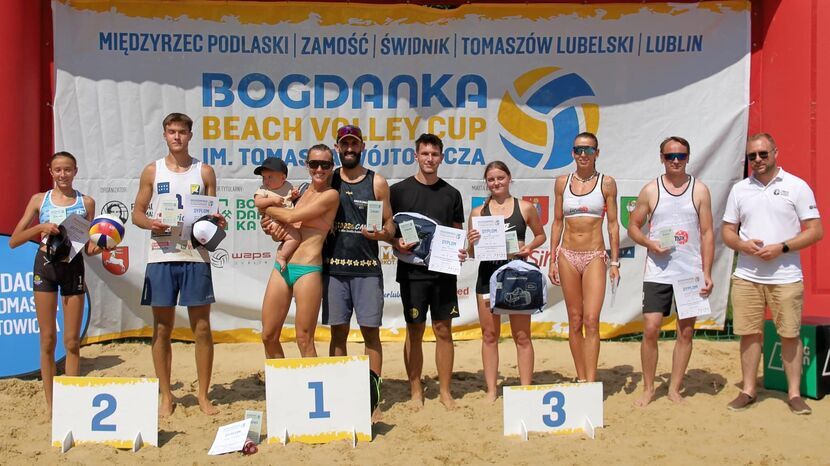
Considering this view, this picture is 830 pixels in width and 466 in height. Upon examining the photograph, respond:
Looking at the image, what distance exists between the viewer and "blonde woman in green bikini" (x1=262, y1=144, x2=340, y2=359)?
5.17 m

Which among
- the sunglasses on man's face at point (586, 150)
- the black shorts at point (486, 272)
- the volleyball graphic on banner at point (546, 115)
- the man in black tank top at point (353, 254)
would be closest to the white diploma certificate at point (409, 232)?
the man in black tank top at point (353, 254)

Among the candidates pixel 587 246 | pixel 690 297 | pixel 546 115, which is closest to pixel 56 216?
pixel 587 246

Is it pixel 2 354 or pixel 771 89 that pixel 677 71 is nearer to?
pixel 771 89

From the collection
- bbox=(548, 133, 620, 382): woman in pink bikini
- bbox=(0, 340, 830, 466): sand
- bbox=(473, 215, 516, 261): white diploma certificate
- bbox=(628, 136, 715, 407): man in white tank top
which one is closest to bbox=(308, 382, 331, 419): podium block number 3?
bbox=(0, 340, 830, 466): sand

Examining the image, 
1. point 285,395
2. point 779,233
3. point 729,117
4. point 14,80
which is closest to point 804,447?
point 779,233

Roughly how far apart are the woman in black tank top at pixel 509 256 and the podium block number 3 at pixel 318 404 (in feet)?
4.43

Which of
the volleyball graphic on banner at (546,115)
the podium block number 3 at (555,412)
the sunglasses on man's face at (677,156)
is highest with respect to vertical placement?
the volleyball graphic on banner at (546,115)

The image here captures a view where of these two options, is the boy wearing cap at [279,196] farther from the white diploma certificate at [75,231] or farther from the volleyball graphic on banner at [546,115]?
the volleyball graphic on banner at [546,115]

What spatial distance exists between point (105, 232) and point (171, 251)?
410 millimetres

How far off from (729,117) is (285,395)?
490 cm

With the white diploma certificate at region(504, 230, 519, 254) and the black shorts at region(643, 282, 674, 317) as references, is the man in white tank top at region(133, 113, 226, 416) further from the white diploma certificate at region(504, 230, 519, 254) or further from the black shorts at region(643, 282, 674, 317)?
the black shorts at region(643, 282, 674, 317)

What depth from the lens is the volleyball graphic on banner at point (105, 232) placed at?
5.05 m

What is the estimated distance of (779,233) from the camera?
18.0 feet

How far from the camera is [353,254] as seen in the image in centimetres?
530
